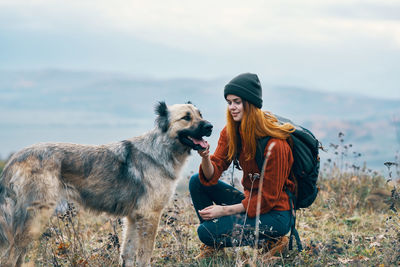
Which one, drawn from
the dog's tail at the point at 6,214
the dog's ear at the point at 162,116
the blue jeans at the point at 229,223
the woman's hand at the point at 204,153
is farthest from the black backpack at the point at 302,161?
the dog's tail at the point at 6,214

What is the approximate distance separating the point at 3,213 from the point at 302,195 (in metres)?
2.83

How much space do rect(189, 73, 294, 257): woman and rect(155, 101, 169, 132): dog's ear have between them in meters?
0.58

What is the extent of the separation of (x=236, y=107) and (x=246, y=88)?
0.20m

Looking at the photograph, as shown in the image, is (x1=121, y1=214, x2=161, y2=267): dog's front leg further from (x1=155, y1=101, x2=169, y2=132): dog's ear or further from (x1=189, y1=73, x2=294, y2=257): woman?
(x1=155, y1=101, x2=169, y2=132): dog's ear

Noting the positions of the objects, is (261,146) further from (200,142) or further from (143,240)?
(143,240)

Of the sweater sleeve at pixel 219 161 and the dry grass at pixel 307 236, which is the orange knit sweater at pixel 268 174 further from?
the dry grass at pixel 307 236

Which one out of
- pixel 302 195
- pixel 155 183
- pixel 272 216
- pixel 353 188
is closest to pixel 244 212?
pixel 272 216

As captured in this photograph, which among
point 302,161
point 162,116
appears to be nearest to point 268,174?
point 302,161

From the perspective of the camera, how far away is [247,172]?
428cm

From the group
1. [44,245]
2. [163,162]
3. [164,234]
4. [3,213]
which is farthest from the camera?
[164,234]

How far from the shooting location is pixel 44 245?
169 inches

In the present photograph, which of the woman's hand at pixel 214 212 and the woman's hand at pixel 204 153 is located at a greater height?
the woman's hand at pixel 204 153

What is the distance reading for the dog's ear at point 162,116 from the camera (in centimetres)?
461

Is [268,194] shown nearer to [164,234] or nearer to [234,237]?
[234,237]
